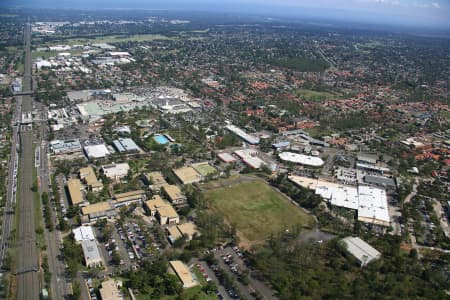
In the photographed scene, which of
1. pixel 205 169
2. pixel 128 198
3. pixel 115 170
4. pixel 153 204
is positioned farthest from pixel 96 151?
pixel 153 204

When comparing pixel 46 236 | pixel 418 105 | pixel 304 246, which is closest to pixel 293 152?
pixel 304 246

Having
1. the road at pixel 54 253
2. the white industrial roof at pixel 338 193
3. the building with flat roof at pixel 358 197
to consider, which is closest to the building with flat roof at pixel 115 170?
the road at pixel 54 253

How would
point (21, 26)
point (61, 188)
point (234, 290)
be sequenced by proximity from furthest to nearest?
1. point (21, 26)
2. point (61, 188)
3. point (234, 290)

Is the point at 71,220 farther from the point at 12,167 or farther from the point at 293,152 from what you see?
the point at 293,152

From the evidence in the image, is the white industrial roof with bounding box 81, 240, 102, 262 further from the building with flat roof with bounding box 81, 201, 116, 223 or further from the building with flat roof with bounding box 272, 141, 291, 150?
the building with flat roof with bounding box 272, 141, 291, 150

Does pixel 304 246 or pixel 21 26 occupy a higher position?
pixel 21 26

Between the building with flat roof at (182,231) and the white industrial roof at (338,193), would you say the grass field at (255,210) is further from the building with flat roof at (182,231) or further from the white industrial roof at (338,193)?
the white industrial roof at (338,193)
